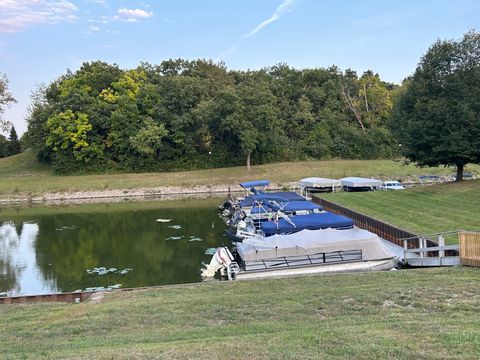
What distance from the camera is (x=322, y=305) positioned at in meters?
11.4

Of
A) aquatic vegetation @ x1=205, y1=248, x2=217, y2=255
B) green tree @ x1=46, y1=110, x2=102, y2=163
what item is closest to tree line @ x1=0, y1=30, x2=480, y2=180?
green tree @ x1=46, y1=110, x2=102, y2=163

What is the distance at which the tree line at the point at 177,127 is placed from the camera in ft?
224

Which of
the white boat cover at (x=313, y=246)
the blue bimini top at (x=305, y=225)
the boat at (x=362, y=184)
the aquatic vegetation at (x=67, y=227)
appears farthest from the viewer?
the boat at (x=362, y=184)

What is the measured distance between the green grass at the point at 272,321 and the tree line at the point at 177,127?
51.7 meters

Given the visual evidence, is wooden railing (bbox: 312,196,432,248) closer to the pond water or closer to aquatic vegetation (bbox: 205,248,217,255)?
the pond water

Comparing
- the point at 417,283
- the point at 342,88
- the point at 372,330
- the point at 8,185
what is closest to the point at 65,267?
the point at 417,283

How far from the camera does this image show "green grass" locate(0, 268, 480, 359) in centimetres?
734

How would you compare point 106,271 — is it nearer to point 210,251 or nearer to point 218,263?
point 210,251

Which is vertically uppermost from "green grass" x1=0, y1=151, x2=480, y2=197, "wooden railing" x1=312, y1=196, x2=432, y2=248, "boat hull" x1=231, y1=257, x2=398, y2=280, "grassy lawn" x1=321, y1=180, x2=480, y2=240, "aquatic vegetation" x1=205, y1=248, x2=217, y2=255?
"green grass" x1=0, y1=151, x2=480, y2=197

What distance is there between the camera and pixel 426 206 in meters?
29.6

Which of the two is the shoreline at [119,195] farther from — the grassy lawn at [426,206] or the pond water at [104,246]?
the grassy lawn at [426,206]

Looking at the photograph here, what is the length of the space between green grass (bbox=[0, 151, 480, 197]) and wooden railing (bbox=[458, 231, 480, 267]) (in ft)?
151

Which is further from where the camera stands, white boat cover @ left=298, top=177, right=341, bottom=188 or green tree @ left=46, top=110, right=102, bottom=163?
green tree @ left=46, top=110, right=102, bottom=163

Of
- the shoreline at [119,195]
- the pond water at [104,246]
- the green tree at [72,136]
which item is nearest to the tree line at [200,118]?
the green tree at [72,136]
